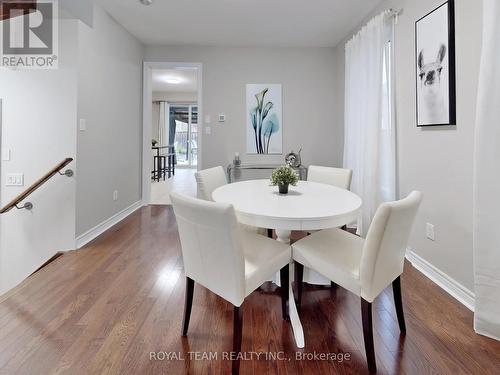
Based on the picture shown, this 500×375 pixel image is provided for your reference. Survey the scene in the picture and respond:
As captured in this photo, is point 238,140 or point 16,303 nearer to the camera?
point 16,303

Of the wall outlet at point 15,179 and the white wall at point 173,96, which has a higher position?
the white wall at point 173,96

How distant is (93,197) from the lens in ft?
10.1

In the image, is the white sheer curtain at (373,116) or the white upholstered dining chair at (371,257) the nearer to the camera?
the white upholstered dining chair at (371,257)

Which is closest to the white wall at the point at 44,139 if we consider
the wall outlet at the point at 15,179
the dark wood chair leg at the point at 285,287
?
the wall outlet at the point at 15,179

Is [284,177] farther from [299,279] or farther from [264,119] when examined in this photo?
[264,119]

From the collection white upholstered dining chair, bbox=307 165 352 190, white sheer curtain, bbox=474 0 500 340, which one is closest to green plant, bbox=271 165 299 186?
white upholstered dining chair, bbox=307 165 352 190

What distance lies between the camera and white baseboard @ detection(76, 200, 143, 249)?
9.47ft

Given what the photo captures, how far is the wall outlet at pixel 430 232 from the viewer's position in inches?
88.6

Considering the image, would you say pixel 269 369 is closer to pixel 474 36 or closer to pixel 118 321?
pixel 118 321

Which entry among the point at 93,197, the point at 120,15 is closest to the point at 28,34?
→ the point at 120,15

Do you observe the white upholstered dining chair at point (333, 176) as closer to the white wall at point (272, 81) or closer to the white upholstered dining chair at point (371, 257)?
the white upholstered dining chair at point (371, 257)

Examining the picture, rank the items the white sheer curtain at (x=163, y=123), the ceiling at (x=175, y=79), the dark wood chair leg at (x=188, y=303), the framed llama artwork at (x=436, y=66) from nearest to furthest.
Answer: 1. the dark wood chair leg at (x=188, y=303)
2. the framed llama artwork at (x=436, y=66)
3. the ceiling at (x=175, y=79)
4. the white sheer curtain at (x=163, y=123)

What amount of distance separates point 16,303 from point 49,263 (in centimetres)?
71

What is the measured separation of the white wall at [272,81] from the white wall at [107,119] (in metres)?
0.77
